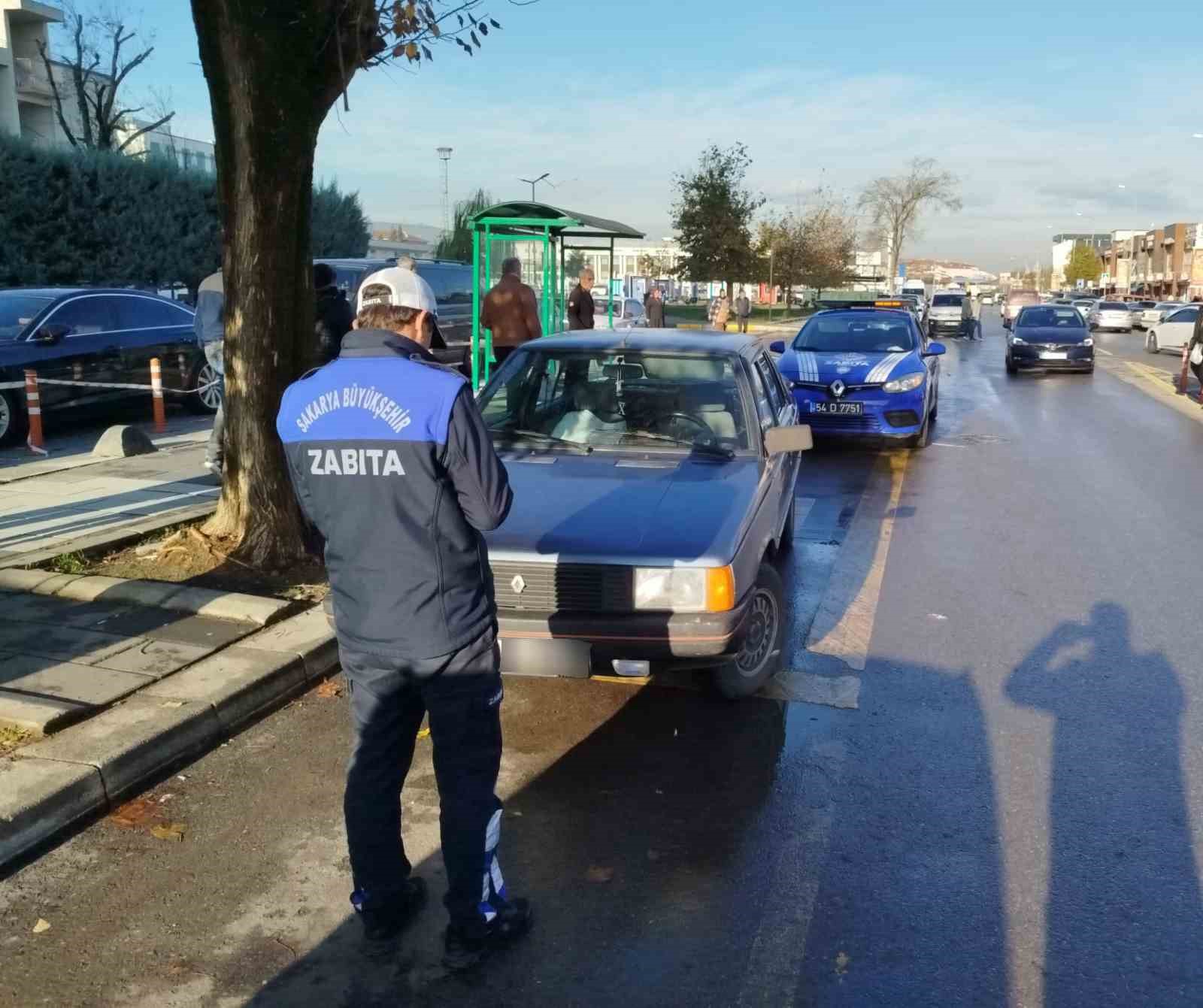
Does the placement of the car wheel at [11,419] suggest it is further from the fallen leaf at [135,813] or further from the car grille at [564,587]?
the car grille at [564,587]

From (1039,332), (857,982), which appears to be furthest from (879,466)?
(1039,332)

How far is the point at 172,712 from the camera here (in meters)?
4.64

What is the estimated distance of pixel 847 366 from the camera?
40.2 feet

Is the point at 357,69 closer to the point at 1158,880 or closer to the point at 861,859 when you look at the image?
the point at 861,859

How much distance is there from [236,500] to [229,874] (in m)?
3.45

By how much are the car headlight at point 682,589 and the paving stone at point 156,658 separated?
2.26 metres

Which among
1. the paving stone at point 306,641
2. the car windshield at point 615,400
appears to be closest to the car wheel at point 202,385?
the car windshield at point 615,400

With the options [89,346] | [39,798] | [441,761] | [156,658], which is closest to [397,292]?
[441,761]

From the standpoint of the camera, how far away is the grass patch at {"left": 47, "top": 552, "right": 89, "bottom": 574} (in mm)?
6578

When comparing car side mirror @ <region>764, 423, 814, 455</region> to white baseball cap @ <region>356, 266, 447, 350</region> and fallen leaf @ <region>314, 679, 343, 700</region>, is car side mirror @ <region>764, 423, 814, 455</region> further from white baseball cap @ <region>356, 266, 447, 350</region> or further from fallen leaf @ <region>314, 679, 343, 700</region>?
white baseball cap @ <region>356, 266, 447, 350</region>

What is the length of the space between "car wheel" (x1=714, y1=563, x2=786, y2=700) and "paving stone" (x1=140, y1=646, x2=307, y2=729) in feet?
6.57

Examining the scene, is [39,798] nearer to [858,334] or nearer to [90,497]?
[90,497]

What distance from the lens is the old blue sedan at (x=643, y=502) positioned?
4.43 metres

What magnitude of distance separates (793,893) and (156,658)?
3243 mm
